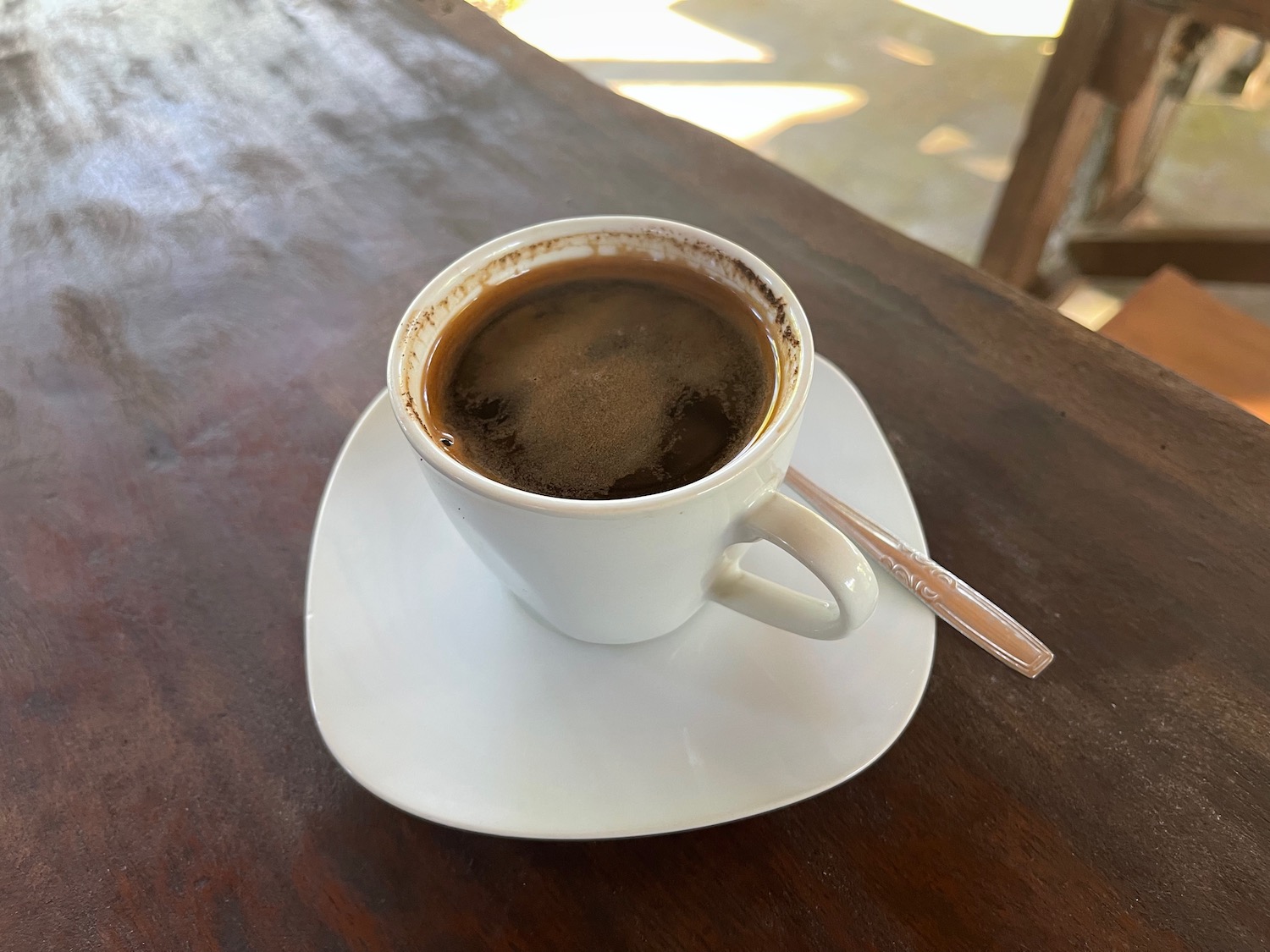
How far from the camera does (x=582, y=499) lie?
0.58 m

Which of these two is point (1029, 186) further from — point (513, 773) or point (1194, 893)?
point (513, 773)

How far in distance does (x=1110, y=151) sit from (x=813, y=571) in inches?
73.5

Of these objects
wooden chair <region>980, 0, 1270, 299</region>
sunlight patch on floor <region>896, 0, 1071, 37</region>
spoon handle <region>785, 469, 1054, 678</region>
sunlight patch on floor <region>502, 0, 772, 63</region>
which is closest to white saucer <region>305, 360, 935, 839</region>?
spoon handle <region>785, 469, 1054, 678</region>

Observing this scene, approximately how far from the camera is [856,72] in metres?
2.95

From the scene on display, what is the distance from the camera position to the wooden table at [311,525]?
0.53 metres

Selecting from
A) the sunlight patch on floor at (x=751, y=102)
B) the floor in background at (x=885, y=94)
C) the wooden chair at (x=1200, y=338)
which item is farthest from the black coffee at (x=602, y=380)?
the sunlight patch on floor at (x=751, y=102)

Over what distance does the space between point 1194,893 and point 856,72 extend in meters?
2.98

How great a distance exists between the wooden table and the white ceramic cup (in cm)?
15

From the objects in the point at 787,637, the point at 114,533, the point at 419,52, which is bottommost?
the point at 114,533

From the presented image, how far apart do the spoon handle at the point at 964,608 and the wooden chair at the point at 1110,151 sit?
48.9 inches

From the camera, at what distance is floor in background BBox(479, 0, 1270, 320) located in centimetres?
249

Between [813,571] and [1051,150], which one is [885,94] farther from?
[813,571]

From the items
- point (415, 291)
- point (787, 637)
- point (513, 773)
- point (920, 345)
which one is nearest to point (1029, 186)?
point (920, 345)

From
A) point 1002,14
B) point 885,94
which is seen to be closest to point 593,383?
point 885,94
